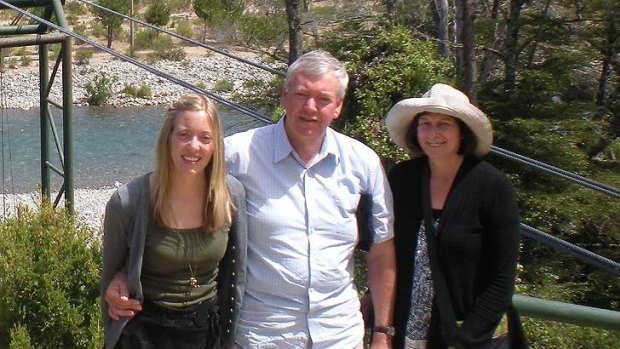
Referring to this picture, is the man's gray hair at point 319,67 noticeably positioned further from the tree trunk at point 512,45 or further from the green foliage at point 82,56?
the green foliage at point 82,56

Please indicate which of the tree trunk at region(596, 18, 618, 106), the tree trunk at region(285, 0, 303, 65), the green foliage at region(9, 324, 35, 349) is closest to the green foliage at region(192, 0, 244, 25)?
the tree trunk at region(285, 0, 303, 65)

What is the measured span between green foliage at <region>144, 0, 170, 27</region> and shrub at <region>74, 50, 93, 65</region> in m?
3.94

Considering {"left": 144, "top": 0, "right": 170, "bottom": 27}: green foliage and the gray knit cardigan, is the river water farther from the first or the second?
the gray knit cardigan

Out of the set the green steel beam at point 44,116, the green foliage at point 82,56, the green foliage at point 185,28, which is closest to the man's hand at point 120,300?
the green steel beam at point 44,116

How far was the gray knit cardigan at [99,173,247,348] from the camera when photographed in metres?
2.28

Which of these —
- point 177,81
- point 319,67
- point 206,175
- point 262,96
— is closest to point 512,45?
point 262,96

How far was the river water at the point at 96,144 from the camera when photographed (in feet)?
62.6

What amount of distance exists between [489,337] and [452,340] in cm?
10

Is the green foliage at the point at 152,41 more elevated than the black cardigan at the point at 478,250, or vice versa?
the black cardigan at the point at 478,250

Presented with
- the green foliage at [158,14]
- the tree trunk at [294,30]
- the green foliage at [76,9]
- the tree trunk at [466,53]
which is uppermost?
the tree trunk at [466,53]

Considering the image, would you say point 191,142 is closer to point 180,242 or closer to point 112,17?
point 180,242

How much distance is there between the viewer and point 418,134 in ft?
8.10

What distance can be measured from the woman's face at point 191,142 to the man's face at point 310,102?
219mm

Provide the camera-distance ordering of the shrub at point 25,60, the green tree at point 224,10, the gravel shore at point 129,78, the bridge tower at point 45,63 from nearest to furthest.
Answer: the bridge tower at point 45,63 < the green tree at point 224,10 < the gravel shore at point 129,78 < the shrub at point 25,60
